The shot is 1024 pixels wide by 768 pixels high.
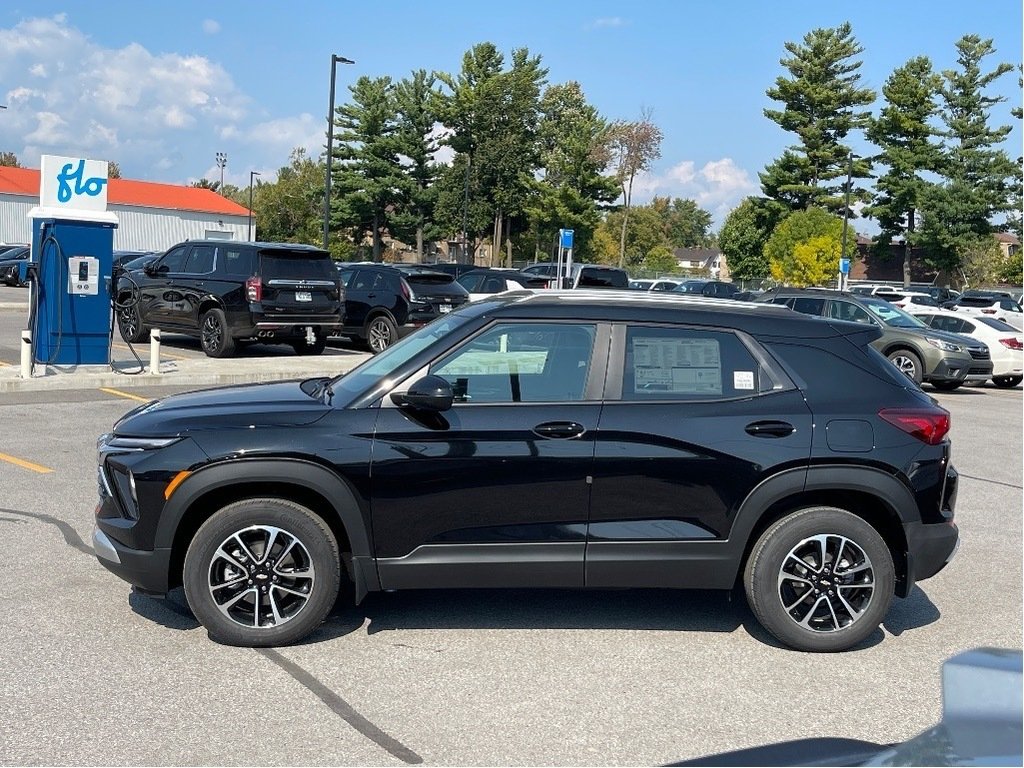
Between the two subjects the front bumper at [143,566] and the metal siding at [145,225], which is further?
the metal siding at [145,225]

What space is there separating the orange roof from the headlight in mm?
73711

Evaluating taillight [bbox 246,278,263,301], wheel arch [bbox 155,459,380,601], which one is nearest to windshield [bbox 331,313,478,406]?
wheel arch [bbox 155,459,380,601]

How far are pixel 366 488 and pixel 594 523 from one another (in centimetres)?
109

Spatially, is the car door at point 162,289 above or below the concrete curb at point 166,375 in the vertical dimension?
above

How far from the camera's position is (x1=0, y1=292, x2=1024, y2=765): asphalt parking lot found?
4152 mm

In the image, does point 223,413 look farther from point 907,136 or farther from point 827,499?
point 907,136

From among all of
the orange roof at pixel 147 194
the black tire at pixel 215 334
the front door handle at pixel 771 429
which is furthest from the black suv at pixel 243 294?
the orange roof at pixel 147 194

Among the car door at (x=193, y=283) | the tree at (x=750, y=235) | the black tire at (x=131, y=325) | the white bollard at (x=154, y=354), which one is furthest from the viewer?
the tree at (x=750, y=235)

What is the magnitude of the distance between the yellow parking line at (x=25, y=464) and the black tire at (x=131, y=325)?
10.5m

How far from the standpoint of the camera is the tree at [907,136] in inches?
2837

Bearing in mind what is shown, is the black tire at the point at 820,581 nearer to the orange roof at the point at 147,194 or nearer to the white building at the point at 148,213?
the white building at the point at 148,213

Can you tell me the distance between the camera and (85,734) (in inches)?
163

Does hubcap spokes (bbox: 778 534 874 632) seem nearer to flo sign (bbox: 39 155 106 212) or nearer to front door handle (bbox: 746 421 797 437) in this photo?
front door handle (bbox: 746 421 797 437)

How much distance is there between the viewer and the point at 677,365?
5.48 m
